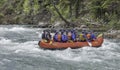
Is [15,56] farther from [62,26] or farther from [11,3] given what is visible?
[11,3]

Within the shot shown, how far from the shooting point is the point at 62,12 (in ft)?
131

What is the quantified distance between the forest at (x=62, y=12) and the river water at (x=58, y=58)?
1066cm

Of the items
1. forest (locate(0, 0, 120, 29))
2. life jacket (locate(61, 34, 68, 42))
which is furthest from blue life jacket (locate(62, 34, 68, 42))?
forest (locate(0, 0, 120, 29))

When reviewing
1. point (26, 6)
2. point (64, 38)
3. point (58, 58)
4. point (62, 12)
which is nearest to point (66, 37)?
point (64, 38)

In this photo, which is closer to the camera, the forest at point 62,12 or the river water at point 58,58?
the river water at point 58,58

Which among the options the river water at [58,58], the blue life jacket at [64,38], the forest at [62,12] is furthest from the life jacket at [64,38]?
the forest at [62,12]

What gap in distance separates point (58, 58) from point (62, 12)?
22119 mm

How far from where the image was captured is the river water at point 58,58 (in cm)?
1612

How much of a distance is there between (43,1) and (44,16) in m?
3.82

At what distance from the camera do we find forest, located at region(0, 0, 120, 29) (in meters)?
33.7

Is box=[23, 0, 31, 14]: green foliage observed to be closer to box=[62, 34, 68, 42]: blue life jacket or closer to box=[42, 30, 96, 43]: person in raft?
box=[42, 30, 96, 43]: person in raft

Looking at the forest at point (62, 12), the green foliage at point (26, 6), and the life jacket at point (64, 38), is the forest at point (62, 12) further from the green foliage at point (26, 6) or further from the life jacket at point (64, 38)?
the life jacket at point (64, 38)

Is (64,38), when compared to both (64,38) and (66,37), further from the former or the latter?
(66,37)

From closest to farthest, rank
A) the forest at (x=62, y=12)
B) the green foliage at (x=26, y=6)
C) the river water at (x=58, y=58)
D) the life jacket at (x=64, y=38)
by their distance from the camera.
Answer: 1. the river water at (x=58, y=58)
2. the life jacket at (x=64, y=38)
3. the forest at (x=62, y=12)
4. the green foliage at (x=26, y=6)
